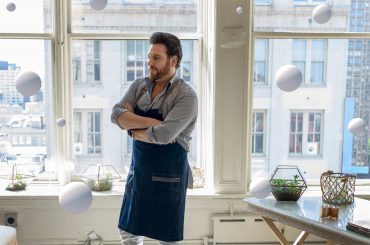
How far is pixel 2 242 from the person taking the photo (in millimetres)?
2564

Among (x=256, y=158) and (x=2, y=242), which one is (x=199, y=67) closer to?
(x=256, y=158)

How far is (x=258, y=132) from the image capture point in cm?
342

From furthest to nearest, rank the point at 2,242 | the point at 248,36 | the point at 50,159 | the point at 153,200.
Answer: the point at 50,159 → the point at 248,36 → the point at 2,242 → the point at 153,200

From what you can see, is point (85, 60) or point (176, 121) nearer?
point (176, 121)

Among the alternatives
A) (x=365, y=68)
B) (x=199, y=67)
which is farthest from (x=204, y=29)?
(x=365, y=68)

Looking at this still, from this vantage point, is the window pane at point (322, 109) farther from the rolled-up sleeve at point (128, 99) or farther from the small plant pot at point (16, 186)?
the small plant pot at point (16, 186)

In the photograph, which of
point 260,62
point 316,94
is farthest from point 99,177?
point 316,94

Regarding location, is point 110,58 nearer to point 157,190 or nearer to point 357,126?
point 157,190

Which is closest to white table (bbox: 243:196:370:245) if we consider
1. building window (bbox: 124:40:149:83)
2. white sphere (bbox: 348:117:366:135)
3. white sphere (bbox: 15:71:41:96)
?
white sphere (bbox: 348:117:366:135)

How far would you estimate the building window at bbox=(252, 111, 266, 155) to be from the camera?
11.2ft

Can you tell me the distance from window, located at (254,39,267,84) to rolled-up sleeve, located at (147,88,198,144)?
122 cm

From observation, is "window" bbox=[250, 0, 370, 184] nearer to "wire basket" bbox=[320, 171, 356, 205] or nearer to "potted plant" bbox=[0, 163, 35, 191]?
"wire basket" bbox=[320, 171, 356, 205]

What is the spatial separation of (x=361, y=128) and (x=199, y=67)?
125 centimetres

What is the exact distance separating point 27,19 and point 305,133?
2246 mm
